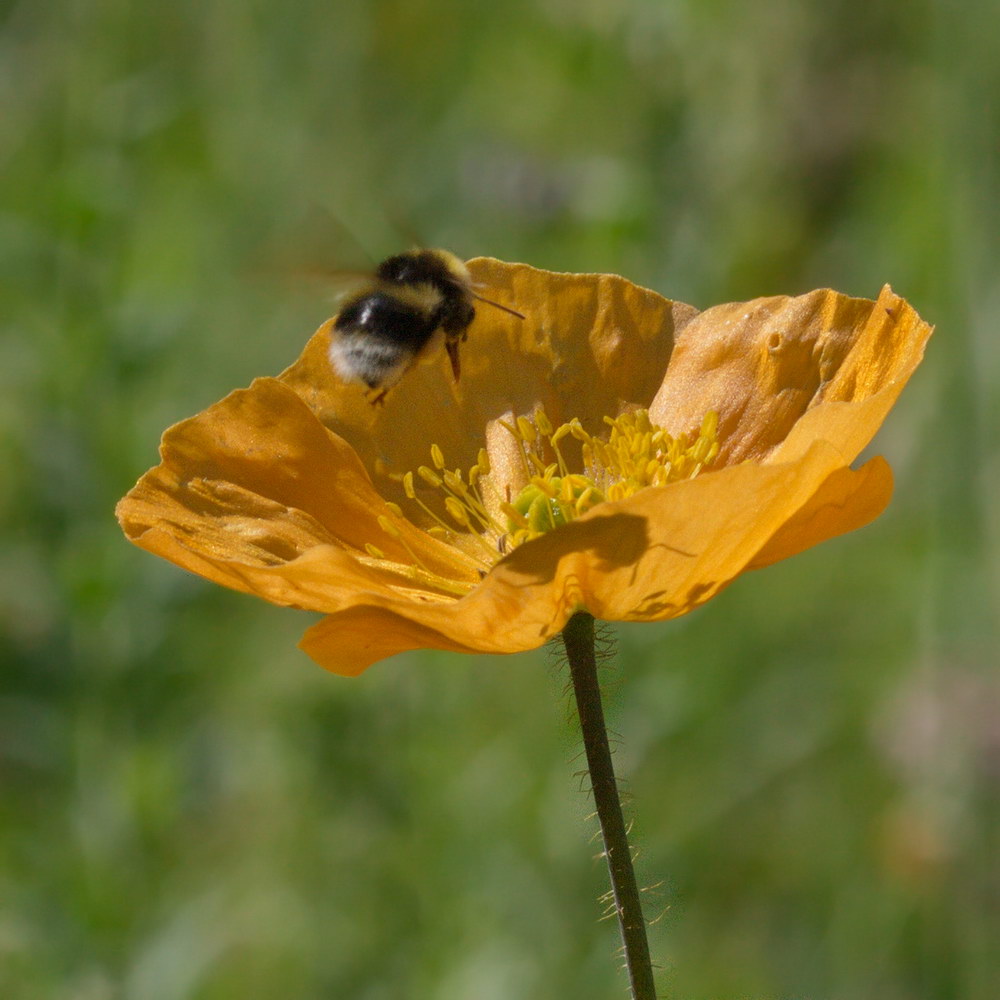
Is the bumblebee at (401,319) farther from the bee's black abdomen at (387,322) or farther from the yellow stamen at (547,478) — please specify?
the yellow stamen at (547,478)

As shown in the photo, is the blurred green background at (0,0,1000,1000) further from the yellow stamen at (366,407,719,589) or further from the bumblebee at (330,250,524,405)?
the yellow stamen at (366,407,719,589)

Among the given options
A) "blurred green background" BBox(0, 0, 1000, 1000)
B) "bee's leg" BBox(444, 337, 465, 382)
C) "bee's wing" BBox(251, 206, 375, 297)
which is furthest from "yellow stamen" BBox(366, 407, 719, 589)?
"blurred green background" BBox(0, 0, 1000, 1000)

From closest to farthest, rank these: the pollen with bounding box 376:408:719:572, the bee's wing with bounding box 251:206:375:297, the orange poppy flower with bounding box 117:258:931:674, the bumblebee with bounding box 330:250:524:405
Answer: the orange poppy flower with bounding box 117:258:931:674, the pollen with bounding box 376:408:719:572, the bumblebee with bounding box 330:250:524:405, the bee's wing with bounding box 251:206:375:297

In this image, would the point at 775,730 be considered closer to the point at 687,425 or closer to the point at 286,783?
the point at 286,783

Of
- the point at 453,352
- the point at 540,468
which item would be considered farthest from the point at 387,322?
the point at 540,468

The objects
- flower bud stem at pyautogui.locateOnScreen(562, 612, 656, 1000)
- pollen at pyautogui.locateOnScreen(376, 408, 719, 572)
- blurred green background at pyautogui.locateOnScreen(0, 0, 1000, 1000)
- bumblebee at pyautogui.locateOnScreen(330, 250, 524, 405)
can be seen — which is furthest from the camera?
blurred green background at pyautogui.locateOnScreen(0, 0, 1000, 1000)

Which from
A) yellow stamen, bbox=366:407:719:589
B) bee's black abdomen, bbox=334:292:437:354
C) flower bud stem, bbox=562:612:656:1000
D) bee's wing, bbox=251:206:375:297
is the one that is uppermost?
bee's wing, bbox=251:206:375:297

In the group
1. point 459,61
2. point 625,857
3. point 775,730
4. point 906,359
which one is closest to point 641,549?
point 625,857

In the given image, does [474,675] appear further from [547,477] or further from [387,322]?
[547,477]
